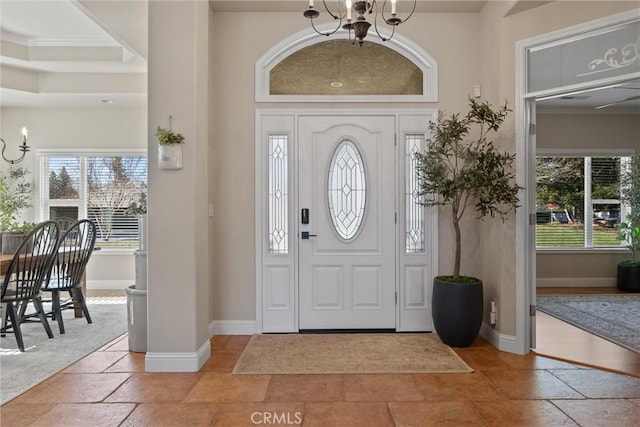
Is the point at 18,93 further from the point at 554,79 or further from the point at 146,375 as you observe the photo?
the point at 554,79

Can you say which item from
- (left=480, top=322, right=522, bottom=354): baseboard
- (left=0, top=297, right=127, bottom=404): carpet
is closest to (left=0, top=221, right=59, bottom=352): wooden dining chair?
(left=0, top=297, right=127, bottom=404): carpet

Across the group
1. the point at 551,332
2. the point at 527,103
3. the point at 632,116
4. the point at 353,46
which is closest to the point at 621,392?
the point at 551,332

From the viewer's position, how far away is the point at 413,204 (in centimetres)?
419

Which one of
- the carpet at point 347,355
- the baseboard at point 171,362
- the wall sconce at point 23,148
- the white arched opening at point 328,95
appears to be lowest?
the carpet at point 347,355

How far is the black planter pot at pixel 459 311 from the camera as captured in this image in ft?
11.8

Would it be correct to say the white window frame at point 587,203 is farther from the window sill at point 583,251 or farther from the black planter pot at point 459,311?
the black planter pot at point 459,311

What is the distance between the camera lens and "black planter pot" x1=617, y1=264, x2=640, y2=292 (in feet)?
20.2

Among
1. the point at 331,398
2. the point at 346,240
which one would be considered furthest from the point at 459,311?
the point at 331,398

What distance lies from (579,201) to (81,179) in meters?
7.93

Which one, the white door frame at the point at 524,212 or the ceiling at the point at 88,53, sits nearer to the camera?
the white door frame at the point at 524,212

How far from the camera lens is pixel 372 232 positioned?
13.7 feet

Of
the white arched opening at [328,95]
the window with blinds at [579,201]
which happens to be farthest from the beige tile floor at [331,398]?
the window with blinds at [579,201]

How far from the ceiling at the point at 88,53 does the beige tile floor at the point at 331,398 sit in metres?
2.85

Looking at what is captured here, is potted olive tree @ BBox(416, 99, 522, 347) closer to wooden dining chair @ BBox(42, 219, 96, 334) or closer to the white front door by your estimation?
the white front door
